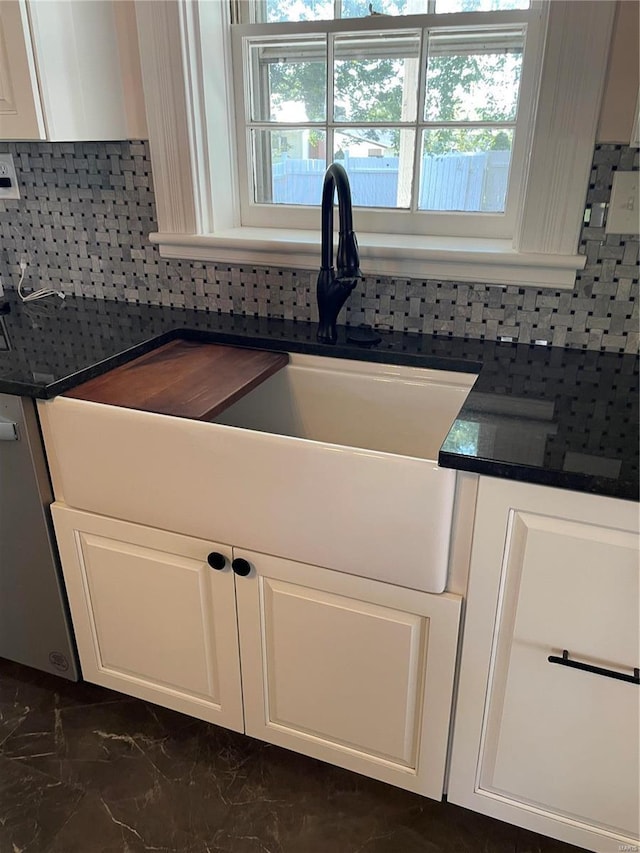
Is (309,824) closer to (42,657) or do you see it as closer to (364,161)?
(42,657)

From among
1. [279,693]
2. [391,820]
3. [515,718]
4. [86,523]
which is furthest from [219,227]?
[391,820]

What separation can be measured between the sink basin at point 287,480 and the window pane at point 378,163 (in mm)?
509

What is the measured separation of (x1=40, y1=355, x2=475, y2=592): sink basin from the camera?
3.35 ft

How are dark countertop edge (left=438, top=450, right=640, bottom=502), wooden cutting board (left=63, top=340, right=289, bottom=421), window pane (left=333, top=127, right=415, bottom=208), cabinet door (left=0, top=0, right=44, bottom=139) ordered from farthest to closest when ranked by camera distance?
window pane (left=333, top=127, right=415, bottom=208) → cabinet door (left=0, top=0, right=44, bottom=139) → wooden cutting board (left=63, top=340, right=289, bottom=421) → dark countertop edge (left=438, top=450, right=640, bottom=502)

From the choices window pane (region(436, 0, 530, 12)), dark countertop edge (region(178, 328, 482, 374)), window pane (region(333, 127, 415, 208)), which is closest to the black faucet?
dark countertop edge (region(178, 328, 482, 374))

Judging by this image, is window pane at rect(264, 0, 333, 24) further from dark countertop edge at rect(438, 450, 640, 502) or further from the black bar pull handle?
the black bar pull handle

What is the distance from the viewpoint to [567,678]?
1048 millimetres

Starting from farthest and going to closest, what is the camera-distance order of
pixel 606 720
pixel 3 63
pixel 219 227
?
pixel 219 227 → pixel 3 63 → pixel 606 720

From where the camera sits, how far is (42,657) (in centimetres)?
158

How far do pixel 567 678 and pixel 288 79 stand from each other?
1.56m

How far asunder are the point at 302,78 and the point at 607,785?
1.73 metres

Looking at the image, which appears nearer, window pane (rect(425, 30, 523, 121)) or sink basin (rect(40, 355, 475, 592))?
sink basin (rect(40, 355, 475, 592))

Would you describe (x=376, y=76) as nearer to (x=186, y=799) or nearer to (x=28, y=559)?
(x=28, y=559)

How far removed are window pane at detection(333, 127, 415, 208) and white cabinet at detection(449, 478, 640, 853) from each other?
3.23 ft
